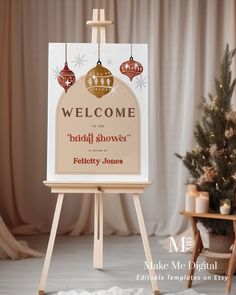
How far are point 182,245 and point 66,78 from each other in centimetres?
181

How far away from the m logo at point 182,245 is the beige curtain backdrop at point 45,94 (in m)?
0.33

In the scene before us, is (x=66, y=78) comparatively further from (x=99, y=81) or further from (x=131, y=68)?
(x=131, y=68)

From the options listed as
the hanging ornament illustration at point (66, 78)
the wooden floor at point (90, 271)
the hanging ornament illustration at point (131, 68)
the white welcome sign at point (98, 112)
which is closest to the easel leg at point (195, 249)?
the wooden floor at point (90, 271)

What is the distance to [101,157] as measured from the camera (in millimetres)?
2996

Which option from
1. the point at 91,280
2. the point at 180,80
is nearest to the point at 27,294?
the point at 91,280

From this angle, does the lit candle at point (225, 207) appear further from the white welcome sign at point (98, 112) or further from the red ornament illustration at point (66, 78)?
the red ornament illustration at point (66, 78)

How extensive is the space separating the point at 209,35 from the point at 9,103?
6.04 ft

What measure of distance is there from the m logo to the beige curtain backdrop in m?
0.33

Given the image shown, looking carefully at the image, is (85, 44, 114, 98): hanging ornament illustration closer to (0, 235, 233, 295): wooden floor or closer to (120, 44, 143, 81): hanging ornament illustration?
(120, 44, 143, 81): hanging ornament illustration

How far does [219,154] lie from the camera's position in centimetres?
321

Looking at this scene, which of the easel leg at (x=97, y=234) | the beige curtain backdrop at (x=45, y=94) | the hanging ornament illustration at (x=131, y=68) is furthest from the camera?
the beige curtain backdrop at (x=45, y=94)

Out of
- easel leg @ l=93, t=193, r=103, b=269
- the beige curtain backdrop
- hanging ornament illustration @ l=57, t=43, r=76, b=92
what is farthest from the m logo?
hanging ornament illustration @ l=57, t=43, r=76, b=92

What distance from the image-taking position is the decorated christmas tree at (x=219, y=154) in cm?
322

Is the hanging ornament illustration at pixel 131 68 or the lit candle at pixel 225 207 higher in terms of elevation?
the hanging ornament illustration at pixel 131 68
